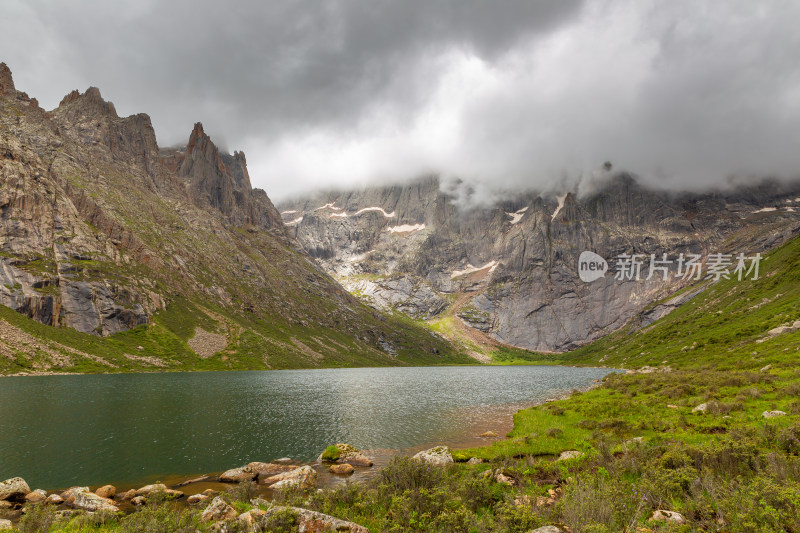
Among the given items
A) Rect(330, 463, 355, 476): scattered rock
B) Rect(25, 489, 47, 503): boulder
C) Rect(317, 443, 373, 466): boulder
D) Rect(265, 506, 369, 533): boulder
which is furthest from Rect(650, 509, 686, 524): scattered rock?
Rect(25, 489, 47, 503): boulder

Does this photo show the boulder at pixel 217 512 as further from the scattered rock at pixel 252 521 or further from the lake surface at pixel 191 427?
the lake surface at pixel 191 427

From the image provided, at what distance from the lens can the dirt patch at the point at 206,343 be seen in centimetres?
18012

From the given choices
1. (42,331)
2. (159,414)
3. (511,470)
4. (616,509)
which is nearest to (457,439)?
(511,470)

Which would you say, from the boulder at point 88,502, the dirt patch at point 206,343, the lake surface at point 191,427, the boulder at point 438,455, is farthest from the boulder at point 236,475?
the dirt patch at point 206,343

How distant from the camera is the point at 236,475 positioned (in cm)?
3027

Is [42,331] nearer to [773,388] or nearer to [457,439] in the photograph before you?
[457,439]

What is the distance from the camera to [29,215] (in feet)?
564

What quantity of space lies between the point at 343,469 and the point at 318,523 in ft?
68.2

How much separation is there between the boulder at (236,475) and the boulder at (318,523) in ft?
64.7

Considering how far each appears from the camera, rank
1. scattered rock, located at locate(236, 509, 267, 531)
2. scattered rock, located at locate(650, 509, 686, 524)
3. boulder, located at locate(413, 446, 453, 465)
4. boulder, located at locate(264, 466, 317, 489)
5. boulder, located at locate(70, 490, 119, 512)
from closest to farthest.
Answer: scattered rock, located at locate(650, 509, 686, 524) → scattered rock, located at locate(236, 509, 267, 531) → boulder, located at locate(70, 490, 119, 512) → boulder, located at locate(264, 466, 317, 489) → boulder, located at locate(413, 446, 453, 465)

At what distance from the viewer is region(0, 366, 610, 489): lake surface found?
33.8m

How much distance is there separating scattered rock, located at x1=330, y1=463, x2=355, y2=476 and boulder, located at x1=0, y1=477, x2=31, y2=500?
21.5 m

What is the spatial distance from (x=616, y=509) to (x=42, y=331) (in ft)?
625

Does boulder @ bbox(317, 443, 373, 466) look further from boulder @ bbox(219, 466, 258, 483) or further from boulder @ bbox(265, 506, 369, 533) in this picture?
boulder @ bbox(265, 506, 369, 533)
